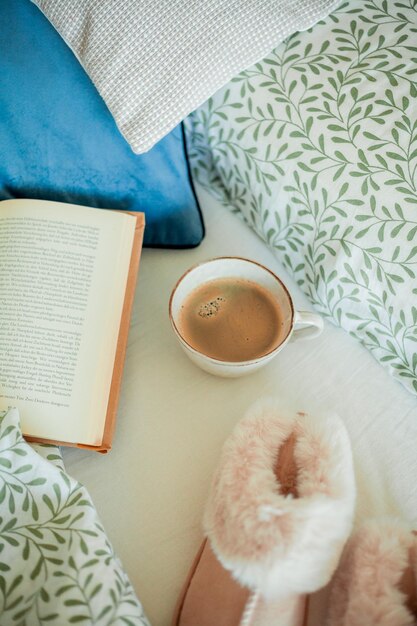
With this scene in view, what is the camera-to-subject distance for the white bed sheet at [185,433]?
0.48 metres

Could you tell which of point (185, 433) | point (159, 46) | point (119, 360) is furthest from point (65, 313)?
point (159, 46)

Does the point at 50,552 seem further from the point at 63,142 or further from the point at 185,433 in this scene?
the point at 63,142

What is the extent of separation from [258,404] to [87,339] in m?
0.20

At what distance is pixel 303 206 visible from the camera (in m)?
0.55

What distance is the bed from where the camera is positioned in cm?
49

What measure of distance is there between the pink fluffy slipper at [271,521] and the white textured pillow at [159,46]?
13.0 inches

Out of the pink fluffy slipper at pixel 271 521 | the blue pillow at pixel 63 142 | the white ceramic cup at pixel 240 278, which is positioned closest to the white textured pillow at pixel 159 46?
the blue pillow at pixel 63 142

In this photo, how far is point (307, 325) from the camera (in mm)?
542

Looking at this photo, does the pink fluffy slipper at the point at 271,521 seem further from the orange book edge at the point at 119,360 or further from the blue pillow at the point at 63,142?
the blue pillow at the point at 63,142

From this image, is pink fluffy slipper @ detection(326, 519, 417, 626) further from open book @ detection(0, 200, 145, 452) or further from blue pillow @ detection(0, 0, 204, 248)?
blue pillow @ detection(0, 0, 204, 248)

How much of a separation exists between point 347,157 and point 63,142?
0.32m

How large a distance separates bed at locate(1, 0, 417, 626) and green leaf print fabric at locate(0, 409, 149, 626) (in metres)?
0.06

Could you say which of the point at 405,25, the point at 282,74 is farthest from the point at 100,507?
the point at 405,25

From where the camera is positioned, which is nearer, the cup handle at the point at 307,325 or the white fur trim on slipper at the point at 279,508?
the white fur trim on slipper at the point at 279,508
